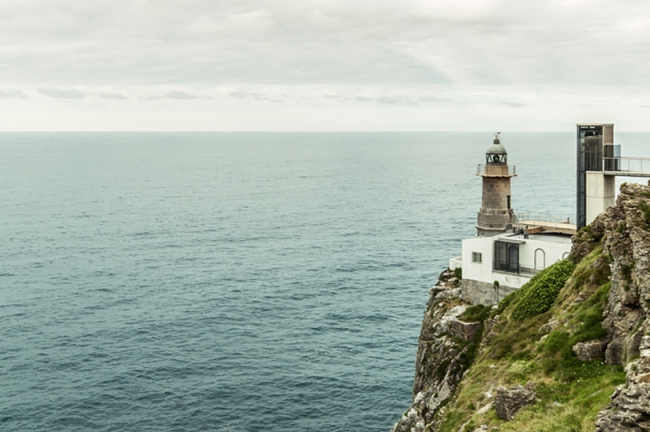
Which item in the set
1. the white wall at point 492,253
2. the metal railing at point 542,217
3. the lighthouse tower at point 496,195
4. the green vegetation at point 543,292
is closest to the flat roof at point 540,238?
the white wall at point 492,253

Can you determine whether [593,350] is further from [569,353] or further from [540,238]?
[540,238]

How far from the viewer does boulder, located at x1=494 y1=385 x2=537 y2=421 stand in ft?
100

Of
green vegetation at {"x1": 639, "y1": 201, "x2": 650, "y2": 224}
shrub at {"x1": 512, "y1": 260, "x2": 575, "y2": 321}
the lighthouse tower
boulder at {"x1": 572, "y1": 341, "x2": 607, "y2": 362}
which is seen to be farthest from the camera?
the lighthouse tower

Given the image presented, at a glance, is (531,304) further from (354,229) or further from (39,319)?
(354,229)

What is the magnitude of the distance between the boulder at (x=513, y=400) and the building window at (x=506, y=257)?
2198 centimetres

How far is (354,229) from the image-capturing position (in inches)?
5551

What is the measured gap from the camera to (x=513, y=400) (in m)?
30.8

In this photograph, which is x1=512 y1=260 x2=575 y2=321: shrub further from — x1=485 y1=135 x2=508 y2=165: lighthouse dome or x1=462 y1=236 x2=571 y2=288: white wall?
x1=485 y1=135 x2=508 y2=165: lighthouse dome

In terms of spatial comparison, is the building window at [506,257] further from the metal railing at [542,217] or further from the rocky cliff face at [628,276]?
the rocky cliff face at [628,276]

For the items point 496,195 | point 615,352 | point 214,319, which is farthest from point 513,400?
point 214,319

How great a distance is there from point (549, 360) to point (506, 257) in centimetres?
1983

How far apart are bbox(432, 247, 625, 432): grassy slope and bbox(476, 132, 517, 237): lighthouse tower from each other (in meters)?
18.6

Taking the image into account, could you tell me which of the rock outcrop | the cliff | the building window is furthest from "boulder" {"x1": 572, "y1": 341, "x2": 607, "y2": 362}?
the building window

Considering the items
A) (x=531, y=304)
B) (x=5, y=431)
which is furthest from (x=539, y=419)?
(x=5, y=431)
